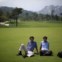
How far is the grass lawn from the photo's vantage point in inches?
144

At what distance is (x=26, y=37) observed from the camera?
3.70 m

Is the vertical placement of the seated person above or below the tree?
below

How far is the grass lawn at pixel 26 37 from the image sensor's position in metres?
3.65

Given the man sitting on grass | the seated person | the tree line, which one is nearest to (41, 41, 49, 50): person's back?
the seated person

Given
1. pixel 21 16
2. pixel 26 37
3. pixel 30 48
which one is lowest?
pixel 30 48

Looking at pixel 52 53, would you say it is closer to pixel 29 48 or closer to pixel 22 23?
pixel 29 48

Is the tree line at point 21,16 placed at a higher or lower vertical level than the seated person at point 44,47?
higher

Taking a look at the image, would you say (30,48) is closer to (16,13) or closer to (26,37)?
(26,37)

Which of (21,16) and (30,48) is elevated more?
(21,16)

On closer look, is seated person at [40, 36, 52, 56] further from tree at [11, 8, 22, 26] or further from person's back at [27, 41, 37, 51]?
tree at [11, 8, 22, 26]

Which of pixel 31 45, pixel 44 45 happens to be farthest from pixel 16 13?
pixel 44 45

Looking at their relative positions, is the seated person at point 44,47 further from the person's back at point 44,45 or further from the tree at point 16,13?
the tree at point 16,13

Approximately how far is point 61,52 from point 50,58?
22 cm

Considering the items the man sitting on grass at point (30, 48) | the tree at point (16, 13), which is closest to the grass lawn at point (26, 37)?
the man sitting on grass at point (30, 48)
